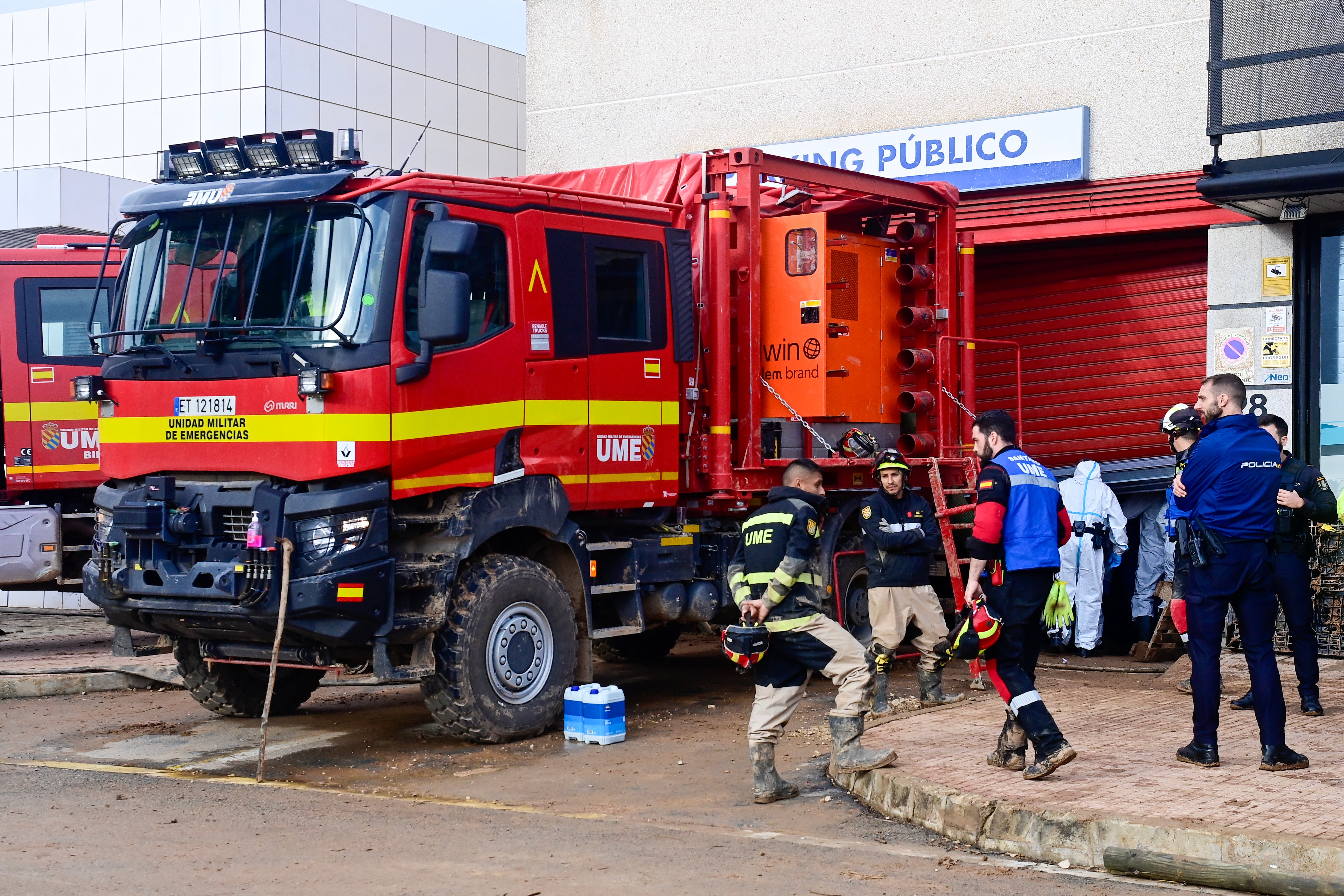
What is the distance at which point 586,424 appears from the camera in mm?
9492

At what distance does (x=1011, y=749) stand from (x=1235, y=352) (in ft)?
20.2

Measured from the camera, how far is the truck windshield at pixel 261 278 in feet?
27.0

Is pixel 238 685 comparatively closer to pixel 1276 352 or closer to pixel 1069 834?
pixel 1069 834

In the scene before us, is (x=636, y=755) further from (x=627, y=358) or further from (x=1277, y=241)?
(x=1277, y=241)

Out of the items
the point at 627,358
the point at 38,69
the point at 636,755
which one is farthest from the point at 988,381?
the point at 38,69

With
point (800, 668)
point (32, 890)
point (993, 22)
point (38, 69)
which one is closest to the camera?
point (32, 890)

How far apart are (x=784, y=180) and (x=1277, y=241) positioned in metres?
4.40

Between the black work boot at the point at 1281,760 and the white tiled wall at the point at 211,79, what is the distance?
15.5m

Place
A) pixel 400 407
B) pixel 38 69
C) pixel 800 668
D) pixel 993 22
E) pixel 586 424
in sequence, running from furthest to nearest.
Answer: pixel 38 69 < pixel 993 22 < pixel 586 424 < pixel 400 407 < pixel 800 668

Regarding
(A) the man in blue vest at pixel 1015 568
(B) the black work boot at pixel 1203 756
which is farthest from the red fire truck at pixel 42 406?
(B) the black work boot at pixel 1203 756

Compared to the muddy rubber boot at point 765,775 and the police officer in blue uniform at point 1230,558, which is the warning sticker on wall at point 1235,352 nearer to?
the police officer in blue uniform at point 1230,558

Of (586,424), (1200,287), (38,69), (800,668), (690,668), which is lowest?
(690,668)

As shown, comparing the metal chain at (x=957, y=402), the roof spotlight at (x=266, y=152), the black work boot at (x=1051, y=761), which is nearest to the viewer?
the black work boot at (x=1051, y=761)

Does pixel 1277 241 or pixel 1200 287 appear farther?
pixel 1200 287
